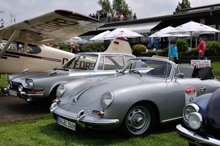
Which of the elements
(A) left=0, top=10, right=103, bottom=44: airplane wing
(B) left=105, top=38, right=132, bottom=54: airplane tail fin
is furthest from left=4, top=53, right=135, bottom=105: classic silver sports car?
(B) left=105, top=38, right=132, bottom=54: airplane tail fin

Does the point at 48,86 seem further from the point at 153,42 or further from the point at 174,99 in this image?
the point at 153,42

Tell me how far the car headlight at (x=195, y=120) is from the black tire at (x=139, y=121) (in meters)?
0.96

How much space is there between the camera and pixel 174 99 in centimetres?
401

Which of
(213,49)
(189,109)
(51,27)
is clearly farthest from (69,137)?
(213,49)

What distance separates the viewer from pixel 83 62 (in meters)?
6.40

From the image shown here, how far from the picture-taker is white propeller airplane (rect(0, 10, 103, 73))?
6817 mm

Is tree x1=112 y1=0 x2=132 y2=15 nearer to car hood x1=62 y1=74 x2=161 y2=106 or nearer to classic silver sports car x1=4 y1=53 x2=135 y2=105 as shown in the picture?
classic silver sports car x1=4 y1=53 x2=135 y2=105

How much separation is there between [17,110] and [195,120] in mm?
4563

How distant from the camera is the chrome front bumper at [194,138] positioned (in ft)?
8.19

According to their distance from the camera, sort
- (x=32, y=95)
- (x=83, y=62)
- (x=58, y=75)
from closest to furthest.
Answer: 1. (x=32, y=95)
2. (x=58, y=75)
3. (x=83, y=62)

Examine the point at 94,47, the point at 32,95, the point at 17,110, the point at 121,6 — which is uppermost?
the point at 121,6

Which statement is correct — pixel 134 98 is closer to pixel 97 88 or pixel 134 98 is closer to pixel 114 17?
pixel 97 88

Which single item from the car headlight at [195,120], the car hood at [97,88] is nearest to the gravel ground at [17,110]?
the car hood at [97,88]

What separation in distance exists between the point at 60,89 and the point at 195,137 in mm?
2670
